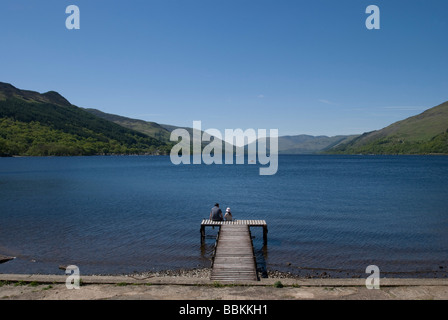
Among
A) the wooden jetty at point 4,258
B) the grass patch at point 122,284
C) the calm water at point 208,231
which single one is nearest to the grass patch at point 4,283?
the grass patch at point 122,284

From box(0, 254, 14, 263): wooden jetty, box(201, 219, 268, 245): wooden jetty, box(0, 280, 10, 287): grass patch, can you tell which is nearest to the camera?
box(0, 280, 10, 287): grass patch

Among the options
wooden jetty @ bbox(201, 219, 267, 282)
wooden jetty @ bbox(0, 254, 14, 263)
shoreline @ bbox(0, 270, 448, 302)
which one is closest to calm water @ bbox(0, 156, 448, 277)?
wooden jetty @ bbox(0, 254, 14, 263)

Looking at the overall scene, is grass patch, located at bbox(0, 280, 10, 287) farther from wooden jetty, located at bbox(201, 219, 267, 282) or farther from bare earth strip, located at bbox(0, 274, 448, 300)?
wooden jetty, located at bbox(201, 219, 267, 282)

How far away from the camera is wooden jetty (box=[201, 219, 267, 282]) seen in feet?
54.2

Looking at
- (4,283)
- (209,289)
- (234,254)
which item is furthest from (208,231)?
(4,283)

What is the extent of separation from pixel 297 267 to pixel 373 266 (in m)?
4.86

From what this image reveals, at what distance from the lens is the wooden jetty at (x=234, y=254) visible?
54.2 ft

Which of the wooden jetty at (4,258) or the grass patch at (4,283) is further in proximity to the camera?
the wooden jetty at (4,258)

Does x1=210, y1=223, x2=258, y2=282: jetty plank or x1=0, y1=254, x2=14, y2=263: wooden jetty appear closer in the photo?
x1=210, y1=223, x2=258, y2=282: jetty plank

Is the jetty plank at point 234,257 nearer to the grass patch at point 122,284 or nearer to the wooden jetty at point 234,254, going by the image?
the wooden jetty at point 234,254

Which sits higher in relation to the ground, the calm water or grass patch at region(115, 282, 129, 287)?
grass patch at region(115, 282, 129, 287)

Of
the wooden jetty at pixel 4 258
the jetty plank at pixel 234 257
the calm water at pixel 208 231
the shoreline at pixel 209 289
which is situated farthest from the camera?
the wooden jetty at pixel 4 258
